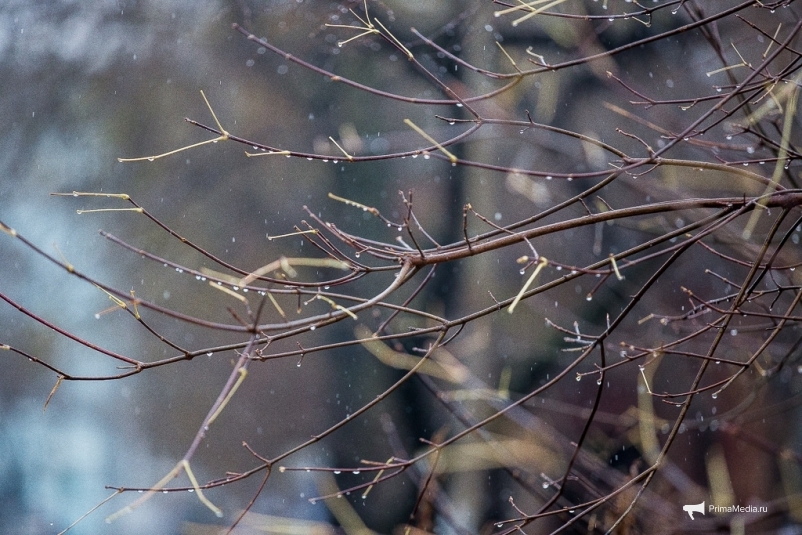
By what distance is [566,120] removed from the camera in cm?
352

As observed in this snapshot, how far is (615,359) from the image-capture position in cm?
340

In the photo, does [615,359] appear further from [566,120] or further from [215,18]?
[215,18]

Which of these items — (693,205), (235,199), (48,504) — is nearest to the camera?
(693,205)

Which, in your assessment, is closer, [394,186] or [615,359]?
[615,359]

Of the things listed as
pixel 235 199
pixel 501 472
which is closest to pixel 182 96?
pixel 235 199

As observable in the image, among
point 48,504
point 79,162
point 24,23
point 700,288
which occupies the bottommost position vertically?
point 48,504

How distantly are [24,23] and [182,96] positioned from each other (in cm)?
84

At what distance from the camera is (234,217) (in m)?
3.54

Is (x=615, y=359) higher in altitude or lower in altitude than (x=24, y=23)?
lower

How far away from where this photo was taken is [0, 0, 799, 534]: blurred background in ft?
11.0

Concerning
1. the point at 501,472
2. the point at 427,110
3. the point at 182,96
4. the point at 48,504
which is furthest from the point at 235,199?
the point at 501,472

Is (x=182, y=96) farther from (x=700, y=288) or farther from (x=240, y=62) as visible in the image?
(x=700, y=288)

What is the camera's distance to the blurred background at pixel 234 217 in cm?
336

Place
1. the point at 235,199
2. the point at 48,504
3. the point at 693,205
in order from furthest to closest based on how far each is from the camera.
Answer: the point at 235,199 < the point at 48,504 < the point at 693,205
